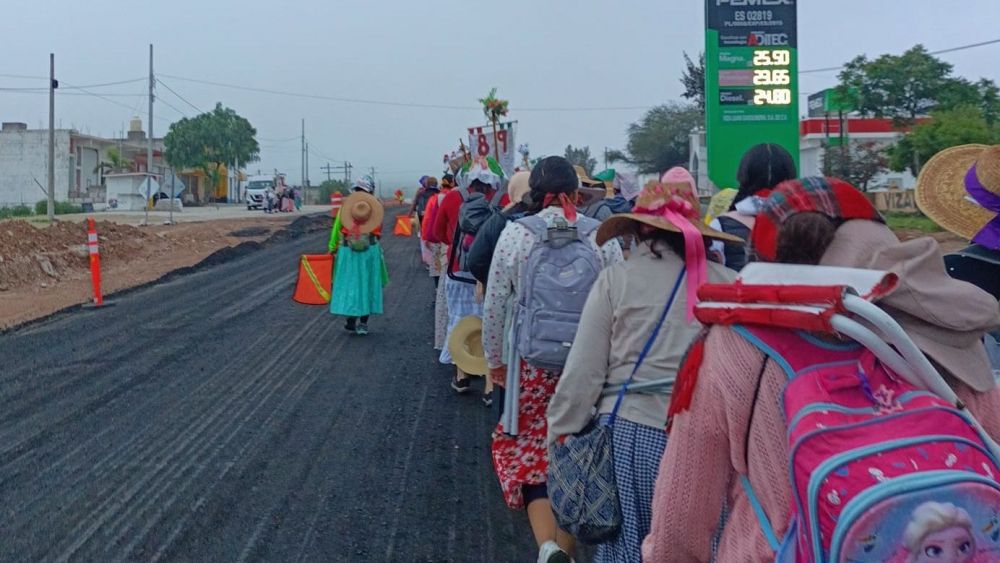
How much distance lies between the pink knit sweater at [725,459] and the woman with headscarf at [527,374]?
1.97 metres

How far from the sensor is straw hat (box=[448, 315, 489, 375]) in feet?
22.1

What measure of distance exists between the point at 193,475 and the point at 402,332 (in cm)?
552

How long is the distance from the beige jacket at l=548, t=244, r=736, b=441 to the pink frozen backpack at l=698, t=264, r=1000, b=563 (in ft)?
3.59

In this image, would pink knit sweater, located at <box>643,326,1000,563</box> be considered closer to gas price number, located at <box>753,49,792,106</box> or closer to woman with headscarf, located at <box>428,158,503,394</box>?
woman with headscarf, located at <box>428,158,503,394</box>

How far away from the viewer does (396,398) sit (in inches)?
312

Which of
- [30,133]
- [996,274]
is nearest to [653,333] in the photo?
[996,274]

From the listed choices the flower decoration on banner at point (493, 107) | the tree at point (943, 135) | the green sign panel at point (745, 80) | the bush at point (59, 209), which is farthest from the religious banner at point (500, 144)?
the bush at point (59, 209)

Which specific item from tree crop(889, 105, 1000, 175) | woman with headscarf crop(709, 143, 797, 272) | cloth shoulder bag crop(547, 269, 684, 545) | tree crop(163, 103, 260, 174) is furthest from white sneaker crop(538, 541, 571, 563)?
tree crop(163, 103, 260, 174)

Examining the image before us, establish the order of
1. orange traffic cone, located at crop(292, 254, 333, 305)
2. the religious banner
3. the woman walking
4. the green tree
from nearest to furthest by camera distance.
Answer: the woman walking, the religious banner, orange traffic cone, located at crop(292, 254, 333, 305), the green tree

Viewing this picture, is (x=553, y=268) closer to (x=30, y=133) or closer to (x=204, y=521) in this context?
(x=204, y=521)

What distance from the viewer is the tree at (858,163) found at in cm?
3581

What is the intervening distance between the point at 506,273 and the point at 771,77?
12491mm

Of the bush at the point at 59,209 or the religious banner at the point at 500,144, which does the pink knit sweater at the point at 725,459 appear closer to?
the religious banner at the point at 500,144

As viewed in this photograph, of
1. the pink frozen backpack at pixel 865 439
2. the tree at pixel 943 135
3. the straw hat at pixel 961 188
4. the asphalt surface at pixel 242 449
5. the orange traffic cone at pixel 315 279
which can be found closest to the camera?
the pink frozen backpack at pixel 865 439
